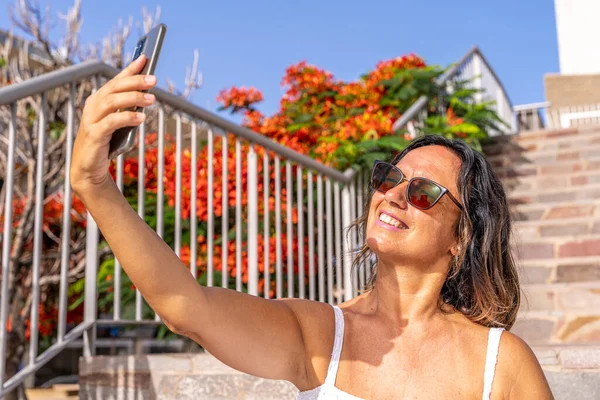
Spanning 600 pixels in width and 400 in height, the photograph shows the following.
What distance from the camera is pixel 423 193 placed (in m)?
1.70

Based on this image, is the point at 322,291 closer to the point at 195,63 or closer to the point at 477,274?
the point at 477,274

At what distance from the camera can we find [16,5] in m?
7.50

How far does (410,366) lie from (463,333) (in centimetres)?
18

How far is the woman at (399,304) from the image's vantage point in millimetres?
1211

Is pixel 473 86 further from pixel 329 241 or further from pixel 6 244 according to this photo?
pixel 6 244

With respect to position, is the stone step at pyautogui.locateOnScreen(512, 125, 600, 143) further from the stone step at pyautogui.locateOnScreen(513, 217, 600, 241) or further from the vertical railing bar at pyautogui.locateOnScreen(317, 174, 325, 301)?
the vertical railing bar at pyautogui.locateOnScreen(317, 174, 325, 301)

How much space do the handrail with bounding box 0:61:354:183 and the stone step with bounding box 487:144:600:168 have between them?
3285mm

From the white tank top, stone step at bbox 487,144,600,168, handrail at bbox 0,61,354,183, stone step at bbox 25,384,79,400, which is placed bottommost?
stone step at bbox 25,384,79,400

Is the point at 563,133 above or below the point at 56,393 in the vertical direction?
above

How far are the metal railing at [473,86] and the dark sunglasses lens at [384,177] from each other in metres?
4.35

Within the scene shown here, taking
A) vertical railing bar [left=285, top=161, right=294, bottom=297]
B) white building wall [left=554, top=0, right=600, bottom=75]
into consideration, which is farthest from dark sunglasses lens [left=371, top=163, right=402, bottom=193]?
white building wall [left=554, top=0, right=600, bottom=75]

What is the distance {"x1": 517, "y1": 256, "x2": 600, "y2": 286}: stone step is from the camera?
4645mm

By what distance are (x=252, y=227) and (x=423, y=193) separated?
6.54 feet

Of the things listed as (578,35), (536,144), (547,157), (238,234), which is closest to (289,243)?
(238,234)
